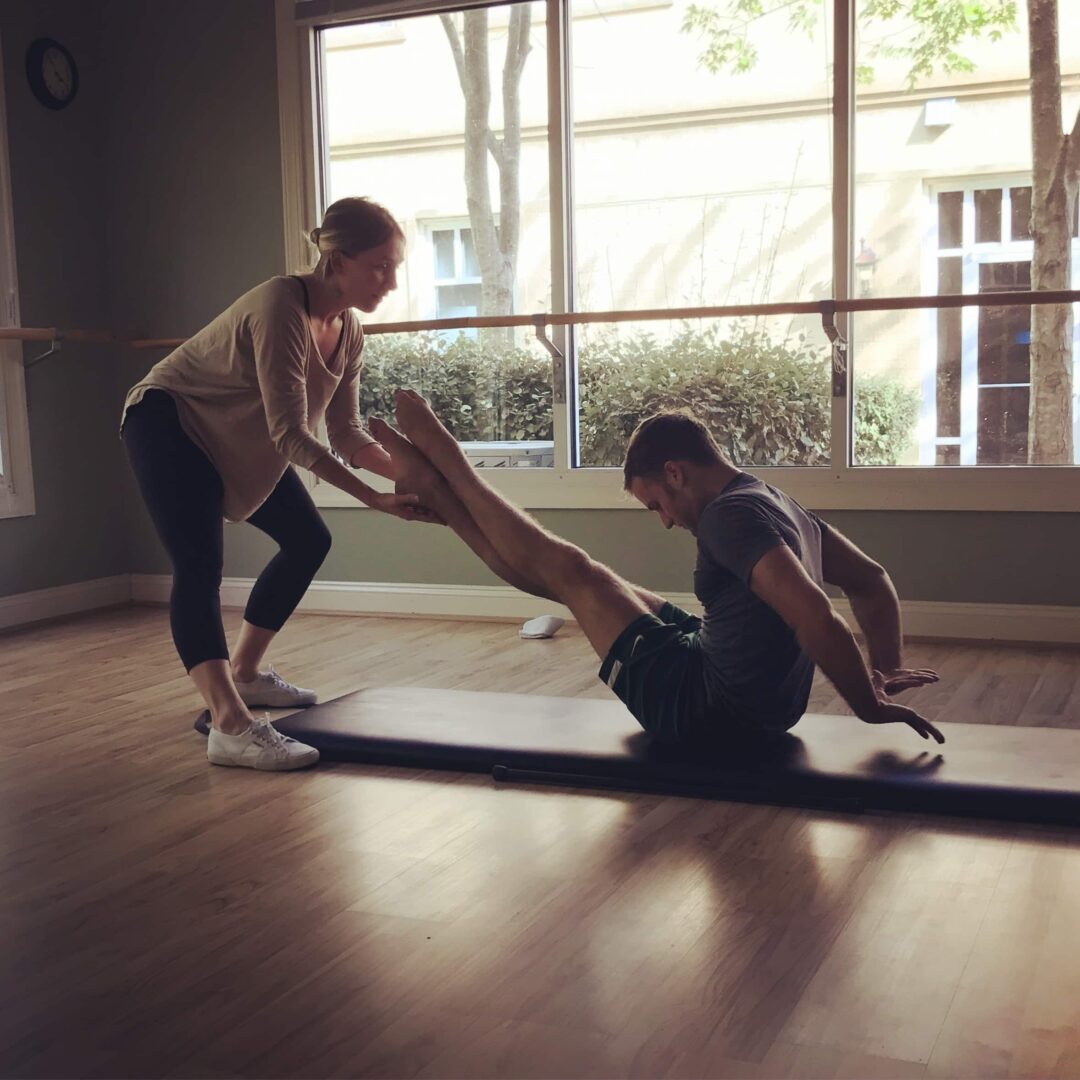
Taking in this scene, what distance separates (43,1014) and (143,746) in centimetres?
133

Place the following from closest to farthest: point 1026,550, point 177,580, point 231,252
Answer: point 177,580, point 1026,550, point 231,252

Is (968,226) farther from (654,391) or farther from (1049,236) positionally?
(654,391)

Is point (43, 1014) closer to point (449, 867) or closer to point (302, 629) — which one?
point (449, 867)

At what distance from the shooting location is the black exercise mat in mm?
2131

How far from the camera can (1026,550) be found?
12.6 feet

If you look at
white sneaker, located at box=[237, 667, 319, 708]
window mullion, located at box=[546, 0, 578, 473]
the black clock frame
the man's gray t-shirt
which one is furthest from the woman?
the black clock frame

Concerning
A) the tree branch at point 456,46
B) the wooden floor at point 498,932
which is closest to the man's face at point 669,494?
the wooden floor at point 498,932

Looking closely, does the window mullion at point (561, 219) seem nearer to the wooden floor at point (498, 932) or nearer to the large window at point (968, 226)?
the large window at point (968, 226)

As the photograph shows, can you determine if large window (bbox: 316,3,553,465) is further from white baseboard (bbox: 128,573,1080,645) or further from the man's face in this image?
the man's face

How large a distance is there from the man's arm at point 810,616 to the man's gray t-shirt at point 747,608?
0.03 metres

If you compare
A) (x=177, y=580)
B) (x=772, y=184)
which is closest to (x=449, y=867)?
(x=177, y=580)

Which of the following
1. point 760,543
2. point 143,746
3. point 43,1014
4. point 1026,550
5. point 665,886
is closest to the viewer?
point 43,1014

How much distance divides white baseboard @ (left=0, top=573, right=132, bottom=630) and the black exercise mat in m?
2.07

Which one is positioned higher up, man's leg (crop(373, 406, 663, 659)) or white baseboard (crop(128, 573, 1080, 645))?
man's leg (crop(373, 406, 663, 659))
